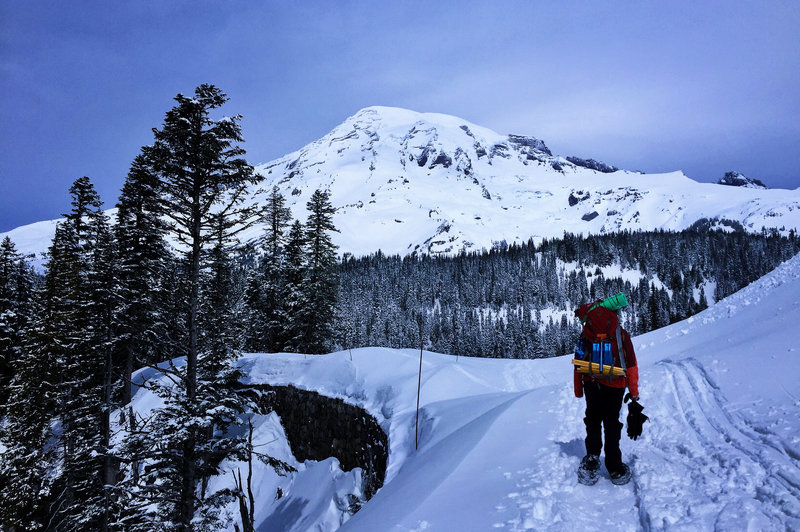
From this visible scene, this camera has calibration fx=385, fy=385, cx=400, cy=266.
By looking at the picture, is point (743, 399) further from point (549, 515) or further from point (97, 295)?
point (97, 295)

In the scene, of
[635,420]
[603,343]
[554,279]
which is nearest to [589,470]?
[635,420]

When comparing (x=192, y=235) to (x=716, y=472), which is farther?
(x=192, y=235)

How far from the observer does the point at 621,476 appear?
503 cm

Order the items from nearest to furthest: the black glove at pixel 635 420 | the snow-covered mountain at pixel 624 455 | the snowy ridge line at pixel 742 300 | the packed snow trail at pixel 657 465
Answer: the packed snow trail at pixel 657 465, the snow-covered mountain at pixel 624 455, the black glove at pixel 635 420, the snowy ridge line at pixel 742 300

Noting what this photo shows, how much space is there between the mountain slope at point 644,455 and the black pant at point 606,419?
38 centimetres

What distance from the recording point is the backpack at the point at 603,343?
506cm

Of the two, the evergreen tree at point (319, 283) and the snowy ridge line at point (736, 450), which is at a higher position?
the evergreen tree at point (319, 283)

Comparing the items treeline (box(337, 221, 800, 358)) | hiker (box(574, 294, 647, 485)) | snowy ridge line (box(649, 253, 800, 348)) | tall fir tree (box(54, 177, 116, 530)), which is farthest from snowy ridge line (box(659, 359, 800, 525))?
treeline (box(337, 221, 800, 358))

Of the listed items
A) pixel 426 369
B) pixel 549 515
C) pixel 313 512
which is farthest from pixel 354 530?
pixel 426 369

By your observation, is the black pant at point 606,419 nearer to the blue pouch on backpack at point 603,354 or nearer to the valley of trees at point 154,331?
the blue pouch on backpack at point 603,354

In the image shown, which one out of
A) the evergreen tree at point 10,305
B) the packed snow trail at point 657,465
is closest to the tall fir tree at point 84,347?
the evergreen tree at point 10,305

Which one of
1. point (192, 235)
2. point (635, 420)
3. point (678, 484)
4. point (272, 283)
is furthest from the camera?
point (272, 283)

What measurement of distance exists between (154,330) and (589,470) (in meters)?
11.0

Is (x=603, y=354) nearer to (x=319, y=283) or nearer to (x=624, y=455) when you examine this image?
(x=624, y=455)
